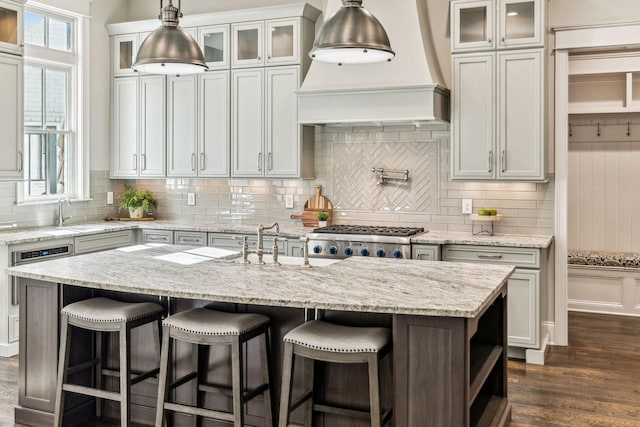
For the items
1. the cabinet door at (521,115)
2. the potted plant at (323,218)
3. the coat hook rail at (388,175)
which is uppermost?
the cabinet door at (521,115)

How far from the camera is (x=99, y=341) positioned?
3.71 metres

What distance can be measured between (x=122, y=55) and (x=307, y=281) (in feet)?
14.4

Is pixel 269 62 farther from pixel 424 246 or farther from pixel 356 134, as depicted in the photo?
pixel 424 246

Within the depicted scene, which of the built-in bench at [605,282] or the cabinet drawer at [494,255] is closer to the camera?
the cabinet drawer at [494,255]

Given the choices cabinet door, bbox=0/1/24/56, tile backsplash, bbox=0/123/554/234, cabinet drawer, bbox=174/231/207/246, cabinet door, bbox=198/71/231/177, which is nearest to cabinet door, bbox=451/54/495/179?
tile backsplash, bbox=0/123/554/234

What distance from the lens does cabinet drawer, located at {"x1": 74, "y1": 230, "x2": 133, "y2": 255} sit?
5.57 meters

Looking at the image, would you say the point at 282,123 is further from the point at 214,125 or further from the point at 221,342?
the point at 221,342

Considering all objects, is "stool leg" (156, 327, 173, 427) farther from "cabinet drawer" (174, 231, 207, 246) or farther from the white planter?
the white planter

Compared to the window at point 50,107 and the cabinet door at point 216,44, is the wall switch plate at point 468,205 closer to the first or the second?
the cabinet door at point 216,44

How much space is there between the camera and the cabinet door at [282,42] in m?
5.77

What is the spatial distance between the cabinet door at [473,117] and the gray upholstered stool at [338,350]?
2.62 meters

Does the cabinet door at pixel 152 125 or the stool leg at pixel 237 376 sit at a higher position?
the cabinet door at pixel 152 125

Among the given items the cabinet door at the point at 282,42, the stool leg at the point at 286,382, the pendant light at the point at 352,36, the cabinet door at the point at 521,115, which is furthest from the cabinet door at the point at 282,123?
the stool leg at the point at 286,382

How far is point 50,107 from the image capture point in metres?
6.03
